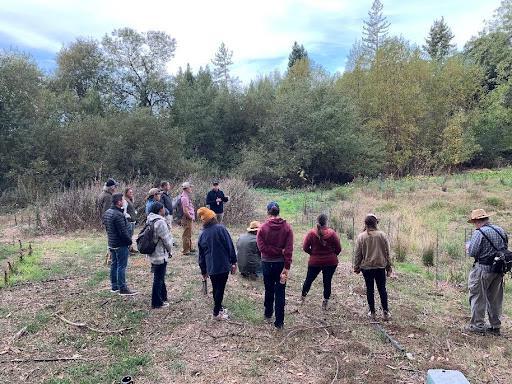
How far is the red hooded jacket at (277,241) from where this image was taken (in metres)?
5.65

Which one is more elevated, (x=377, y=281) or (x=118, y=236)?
(x=118, y=236)

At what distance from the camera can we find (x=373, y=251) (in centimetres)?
608

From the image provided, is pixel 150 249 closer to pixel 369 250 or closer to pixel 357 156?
pixel 369 250

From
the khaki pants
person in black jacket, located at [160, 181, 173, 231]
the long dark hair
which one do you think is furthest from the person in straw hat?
person in black jacket, located at [160, 181, 173, 231]

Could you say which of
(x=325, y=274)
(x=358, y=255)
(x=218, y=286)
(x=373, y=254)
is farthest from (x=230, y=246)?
(x=373, y=254)

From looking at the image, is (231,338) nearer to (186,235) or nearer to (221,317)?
(221,317)

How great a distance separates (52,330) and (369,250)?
4.28m

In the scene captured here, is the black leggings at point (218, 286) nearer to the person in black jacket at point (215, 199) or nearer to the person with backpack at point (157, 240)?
the person with backpack at point (157, 240)

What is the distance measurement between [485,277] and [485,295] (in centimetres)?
25

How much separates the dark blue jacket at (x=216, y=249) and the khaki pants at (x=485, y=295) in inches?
129

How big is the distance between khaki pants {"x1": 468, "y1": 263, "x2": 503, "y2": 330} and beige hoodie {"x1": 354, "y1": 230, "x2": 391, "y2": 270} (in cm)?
115

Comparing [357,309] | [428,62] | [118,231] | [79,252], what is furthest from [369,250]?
[428,62]

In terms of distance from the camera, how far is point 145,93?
28.9 meters

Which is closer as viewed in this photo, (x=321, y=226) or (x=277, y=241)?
(x=277, y=241)
